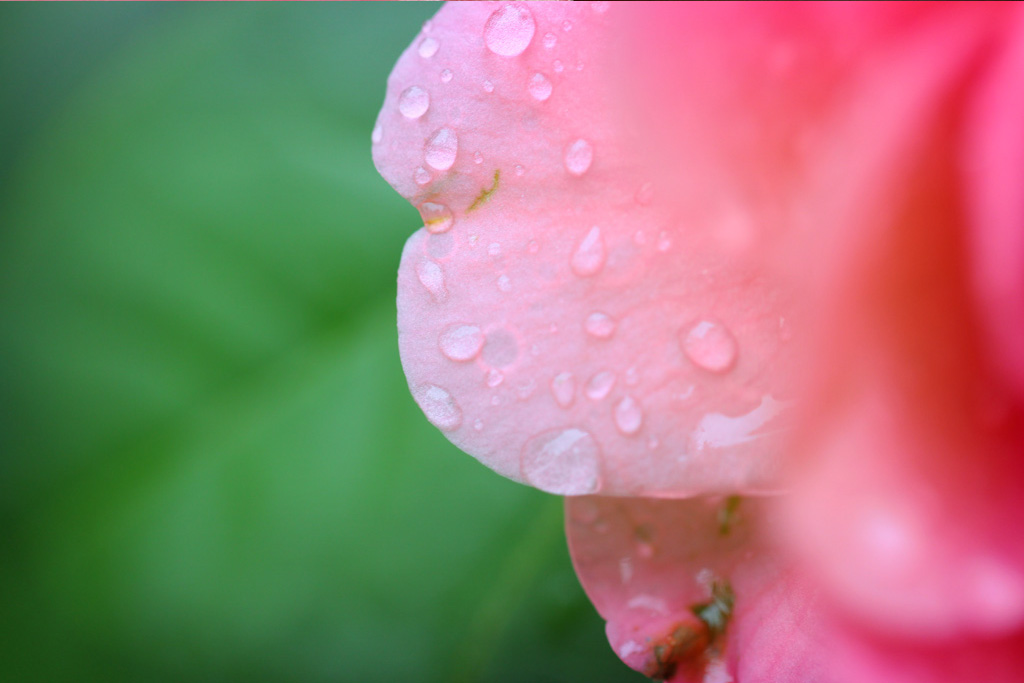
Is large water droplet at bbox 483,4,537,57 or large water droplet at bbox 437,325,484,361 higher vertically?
large water droplet at bbox 483,4,537,57

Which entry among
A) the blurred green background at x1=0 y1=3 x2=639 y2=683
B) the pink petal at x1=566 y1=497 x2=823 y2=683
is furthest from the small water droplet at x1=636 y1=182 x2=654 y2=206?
the blurred green background at x1=0 y1=3 x2=639 y2=683

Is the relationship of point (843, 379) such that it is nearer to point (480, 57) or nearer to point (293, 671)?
point (480, 57)

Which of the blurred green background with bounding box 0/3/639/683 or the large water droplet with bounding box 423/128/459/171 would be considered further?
the blurred green background with bounding box 0/3/639/683

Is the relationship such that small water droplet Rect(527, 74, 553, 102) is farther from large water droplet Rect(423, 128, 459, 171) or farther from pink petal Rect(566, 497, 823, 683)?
pink petal Rect(566, 497, 823, 683)

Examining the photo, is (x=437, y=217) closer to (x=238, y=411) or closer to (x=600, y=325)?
(x=600, y=325)

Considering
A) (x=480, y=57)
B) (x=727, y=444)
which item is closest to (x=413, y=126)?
(x=480, y=57)

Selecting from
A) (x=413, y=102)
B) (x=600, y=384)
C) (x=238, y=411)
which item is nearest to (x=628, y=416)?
(x=600, y=384)

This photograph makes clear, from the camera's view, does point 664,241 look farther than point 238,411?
No
